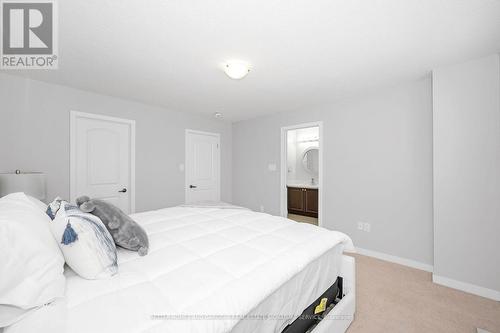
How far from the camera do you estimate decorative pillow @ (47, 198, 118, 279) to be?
0.97 metres

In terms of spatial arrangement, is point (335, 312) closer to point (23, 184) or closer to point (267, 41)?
point (267, 41)

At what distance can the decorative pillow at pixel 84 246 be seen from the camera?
97 centimetres

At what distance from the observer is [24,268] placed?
793mm

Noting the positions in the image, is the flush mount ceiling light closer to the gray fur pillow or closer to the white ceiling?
the white ceiling

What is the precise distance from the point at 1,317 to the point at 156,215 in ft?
4.81

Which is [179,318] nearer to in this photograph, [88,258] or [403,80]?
[88,258]

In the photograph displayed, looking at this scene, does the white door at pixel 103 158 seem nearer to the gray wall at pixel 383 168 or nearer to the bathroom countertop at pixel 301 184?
the gray wall at pixel 383 168

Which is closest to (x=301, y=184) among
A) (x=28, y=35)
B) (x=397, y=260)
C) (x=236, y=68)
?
(x=397, y=260)

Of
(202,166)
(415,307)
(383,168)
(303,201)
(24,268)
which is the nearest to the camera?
(24,268)

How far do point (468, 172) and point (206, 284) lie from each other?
→ 2704 mm

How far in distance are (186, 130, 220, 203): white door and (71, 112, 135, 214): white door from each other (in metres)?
1.04

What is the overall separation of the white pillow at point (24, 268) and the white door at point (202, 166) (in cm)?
327

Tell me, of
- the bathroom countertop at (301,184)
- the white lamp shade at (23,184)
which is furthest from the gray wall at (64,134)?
the bathroom countertop at (301,184)

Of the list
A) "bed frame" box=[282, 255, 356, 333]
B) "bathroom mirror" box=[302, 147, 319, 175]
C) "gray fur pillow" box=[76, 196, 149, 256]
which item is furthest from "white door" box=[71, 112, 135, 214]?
"bathroom mirror" box=[302, 147, 319, 175]
